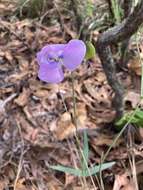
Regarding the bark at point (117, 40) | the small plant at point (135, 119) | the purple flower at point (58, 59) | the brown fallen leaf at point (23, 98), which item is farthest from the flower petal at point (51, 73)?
the brown fallen leaf at point (23, 98)

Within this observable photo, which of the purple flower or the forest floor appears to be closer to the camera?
the purple flower

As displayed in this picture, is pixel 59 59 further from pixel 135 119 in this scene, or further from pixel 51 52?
pixel 135 119

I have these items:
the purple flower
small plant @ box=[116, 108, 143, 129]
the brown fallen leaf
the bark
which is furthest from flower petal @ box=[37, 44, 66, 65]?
the brown fallen leaf

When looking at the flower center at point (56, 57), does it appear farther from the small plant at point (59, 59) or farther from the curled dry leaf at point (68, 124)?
the curled dry leaf at point (68, 124)

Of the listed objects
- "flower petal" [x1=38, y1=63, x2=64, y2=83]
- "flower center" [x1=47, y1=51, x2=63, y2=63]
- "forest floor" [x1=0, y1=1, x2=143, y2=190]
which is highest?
"flower center" [x1=47, y1=51, x2=63, y2=63]

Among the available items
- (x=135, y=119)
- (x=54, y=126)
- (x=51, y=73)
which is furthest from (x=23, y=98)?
(x=51, y=73)

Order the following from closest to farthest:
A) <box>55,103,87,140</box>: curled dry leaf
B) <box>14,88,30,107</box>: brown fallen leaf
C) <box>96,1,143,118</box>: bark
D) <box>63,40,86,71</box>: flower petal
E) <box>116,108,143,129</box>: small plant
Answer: <box>63,40,86,71</box>: flower petal < <box>96,1,143,118</box>: bark < <box>116,108,143,129</box>: small plant < <box>55,103,87,140</box>: curled dry leaf < <box>14,88,30,107</box>: brown fallen leaf

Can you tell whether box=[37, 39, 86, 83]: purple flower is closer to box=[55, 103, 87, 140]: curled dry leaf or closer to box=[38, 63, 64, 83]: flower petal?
box=[38, 63, 64, 83]: flower petal
